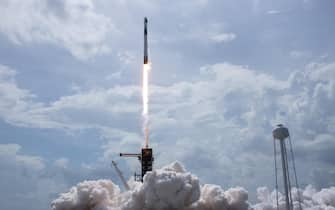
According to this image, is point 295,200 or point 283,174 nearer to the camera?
point 283,174

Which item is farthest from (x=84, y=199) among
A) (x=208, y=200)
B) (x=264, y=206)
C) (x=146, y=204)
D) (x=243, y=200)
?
(x=264, y=206)

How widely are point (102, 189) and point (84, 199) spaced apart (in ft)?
14.3

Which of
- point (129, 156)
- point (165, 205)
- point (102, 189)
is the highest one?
point (129, 156)

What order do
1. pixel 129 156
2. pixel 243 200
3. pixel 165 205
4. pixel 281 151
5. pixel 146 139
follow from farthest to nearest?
pixel 129 156
pixel 146 139
pixel 243 200
pixel 165 205
pixel 281 151

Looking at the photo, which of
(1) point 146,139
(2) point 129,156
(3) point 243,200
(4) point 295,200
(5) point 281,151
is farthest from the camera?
(2) point 129,156

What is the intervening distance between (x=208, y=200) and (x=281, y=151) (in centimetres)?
2209

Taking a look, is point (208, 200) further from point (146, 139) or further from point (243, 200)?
point (146, 139)

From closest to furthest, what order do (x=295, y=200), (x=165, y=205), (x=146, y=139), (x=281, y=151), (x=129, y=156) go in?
(x=281, y=151) → (x=165, y=205) → (x=295, y=200) → (x=146, y=139) → (x=129, y=156)

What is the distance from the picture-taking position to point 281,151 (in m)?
68.1

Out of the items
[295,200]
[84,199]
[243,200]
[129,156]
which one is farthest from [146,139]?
[295,200]

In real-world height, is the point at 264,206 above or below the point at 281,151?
below

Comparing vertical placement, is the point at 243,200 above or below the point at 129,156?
below

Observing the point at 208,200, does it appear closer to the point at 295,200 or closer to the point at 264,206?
the point at 264,206

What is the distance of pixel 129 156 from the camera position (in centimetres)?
10650
